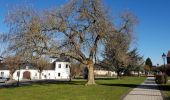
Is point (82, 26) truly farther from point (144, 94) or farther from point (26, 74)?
point (26, 74)

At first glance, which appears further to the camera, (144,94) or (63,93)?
(63,93)

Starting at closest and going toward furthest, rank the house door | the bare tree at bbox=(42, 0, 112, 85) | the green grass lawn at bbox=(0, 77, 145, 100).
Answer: the green grass lawn at bbox=(0, 77, 145, 100)
the bare tree at bbox=(42, 0, 112, 85)
the house door

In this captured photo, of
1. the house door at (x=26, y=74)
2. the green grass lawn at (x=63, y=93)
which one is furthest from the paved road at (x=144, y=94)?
the house door at (x=26, y=74)

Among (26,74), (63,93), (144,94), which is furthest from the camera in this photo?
(26,74)

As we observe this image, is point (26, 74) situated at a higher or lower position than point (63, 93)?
higher

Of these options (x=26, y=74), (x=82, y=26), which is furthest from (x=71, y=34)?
(x=26, y=74)

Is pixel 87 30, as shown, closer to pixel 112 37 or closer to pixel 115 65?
pixel 112 37

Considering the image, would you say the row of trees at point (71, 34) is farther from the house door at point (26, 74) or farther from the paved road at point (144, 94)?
the house door at point (26, 74)

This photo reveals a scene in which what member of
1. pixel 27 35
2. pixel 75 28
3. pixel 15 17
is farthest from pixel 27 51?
pixel 75 28

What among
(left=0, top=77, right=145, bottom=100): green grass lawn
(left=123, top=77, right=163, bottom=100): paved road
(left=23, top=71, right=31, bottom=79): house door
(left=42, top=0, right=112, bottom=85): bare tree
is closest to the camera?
(left=123, top=77, right=163, bottom=100): paved road

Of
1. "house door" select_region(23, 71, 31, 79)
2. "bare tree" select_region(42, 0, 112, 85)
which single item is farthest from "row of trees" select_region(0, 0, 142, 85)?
"house door" select_region(23, 71, 31, 79)

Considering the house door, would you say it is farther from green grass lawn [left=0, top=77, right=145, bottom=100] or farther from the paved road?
the paved road

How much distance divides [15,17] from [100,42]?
11.8 meters

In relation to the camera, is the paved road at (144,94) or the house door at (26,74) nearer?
the paved road at (144,94)
